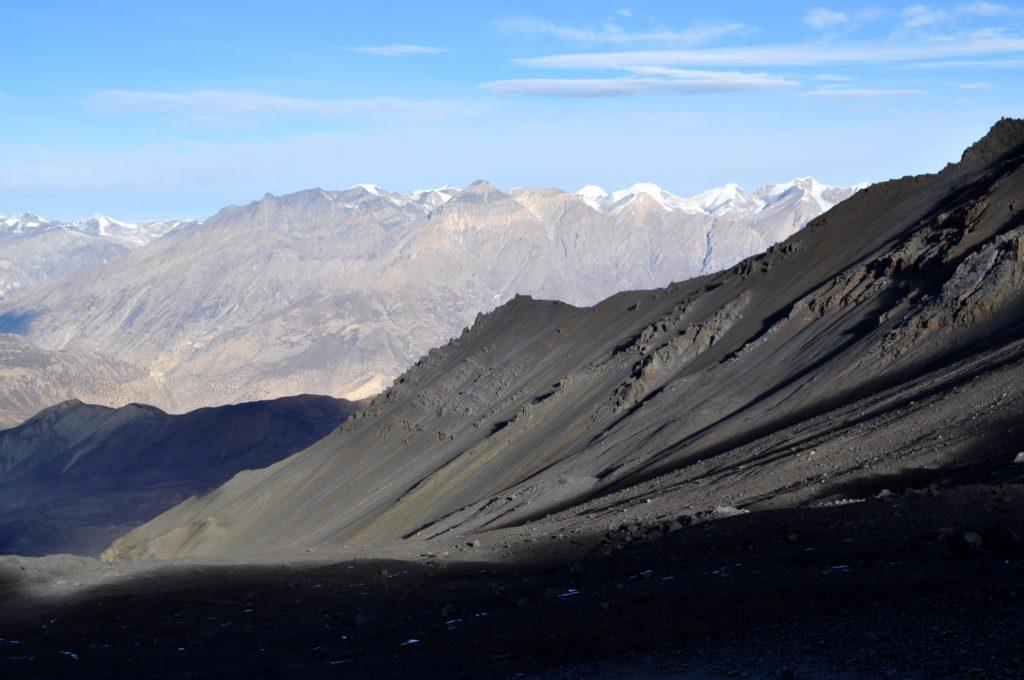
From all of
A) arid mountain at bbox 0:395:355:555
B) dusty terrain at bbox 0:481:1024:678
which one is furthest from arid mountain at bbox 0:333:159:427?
dusty terrain at bbox 0:481:1024:678

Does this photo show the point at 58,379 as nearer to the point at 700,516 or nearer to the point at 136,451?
the point at 136,451

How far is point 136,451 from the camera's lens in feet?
440

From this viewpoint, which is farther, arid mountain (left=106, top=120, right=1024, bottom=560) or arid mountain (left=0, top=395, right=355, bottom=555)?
arid mountain (left=0, top=395, right=355, bottom=555)

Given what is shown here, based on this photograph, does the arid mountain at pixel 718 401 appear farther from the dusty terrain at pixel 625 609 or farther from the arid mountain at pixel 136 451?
the arid mountain at pixel 136 451

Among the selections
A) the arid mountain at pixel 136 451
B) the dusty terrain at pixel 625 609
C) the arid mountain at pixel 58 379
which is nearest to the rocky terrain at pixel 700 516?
the dusty terrain at pixel 625 609

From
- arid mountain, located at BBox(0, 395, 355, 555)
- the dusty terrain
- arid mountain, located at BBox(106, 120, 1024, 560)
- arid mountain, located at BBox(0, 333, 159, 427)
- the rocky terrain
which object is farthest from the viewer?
arid mountain, located at BBox(0, 333, 159, 427)

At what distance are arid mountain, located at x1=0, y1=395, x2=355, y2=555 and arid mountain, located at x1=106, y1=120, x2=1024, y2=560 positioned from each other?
5597 cm

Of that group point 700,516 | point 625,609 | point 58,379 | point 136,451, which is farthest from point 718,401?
point 58,379

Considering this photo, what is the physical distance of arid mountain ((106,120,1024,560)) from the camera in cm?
2334

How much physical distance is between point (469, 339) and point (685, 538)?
51.8m

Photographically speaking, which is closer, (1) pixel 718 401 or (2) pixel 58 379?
(1) pixel 718 401

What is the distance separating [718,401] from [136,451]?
4247 inches

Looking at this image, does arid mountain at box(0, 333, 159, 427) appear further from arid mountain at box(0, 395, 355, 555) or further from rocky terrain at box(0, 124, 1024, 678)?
rocky terrain at box(0, 124, 1024, 678)

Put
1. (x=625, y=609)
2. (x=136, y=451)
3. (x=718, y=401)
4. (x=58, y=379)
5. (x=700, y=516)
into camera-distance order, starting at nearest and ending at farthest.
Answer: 1. (x=625, y=609)
2. (x=700, y=516)
3. (x=718, y=401)
4. (x=136, y=451)
5. (x=58, y=379)
